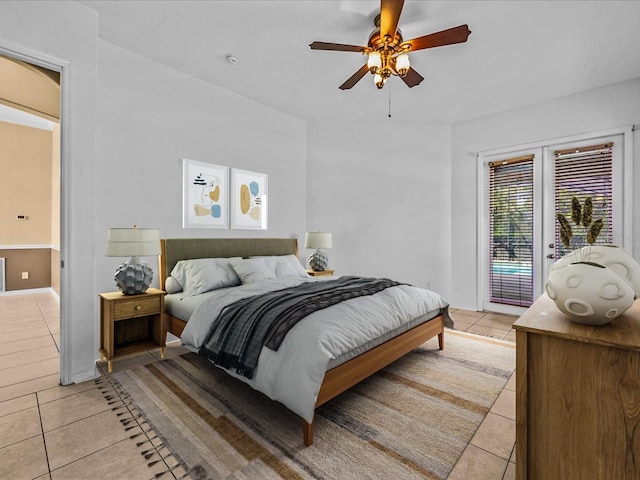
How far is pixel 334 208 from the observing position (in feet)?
16.7

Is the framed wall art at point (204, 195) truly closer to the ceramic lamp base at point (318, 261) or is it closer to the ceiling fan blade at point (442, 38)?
the ceramic lamp base at point (318, 261)

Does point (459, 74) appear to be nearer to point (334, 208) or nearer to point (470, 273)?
point (334, 208)

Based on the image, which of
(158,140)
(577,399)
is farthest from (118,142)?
(577,399)

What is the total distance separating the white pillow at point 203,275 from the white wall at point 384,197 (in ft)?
6.34

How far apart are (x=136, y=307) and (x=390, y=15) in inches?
118

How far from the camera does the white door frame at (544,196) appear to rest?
365 cm

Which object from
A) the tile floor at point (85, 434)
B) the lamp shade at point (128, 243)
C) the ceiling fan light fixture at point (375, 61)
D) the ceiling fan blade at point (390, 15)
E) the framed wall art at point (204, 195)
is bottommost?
the tile floor at point (85, 434)

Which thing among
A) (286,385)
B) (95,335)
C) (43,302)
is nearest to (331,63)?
(286,385)

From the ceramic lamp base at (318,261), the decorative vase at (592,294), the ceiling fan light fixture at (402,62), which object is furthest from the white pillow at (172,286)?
the decorative vase at (592,294)

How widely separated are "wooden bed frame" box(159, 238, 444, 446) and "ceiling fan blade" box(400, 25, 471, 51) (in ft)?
7.30

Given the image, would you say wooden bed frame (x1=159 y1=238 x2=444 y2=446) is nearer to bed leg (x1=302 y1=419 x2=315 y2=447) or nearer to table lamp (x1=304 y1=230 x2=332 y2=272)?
bed leg (x1=302 y1=419 x2=315 y2=447)

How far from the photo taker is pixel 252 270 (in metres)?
3.45

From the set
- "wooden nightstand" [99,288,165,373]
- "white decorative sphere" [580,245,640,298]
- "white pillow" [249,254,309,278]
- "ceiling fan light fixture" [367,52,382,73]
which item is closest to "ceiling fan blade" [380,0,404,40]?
"ceiling fan light fixture" [367,52,382,73]

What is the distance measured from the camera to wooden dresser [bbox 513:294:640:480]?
105 centimetres
